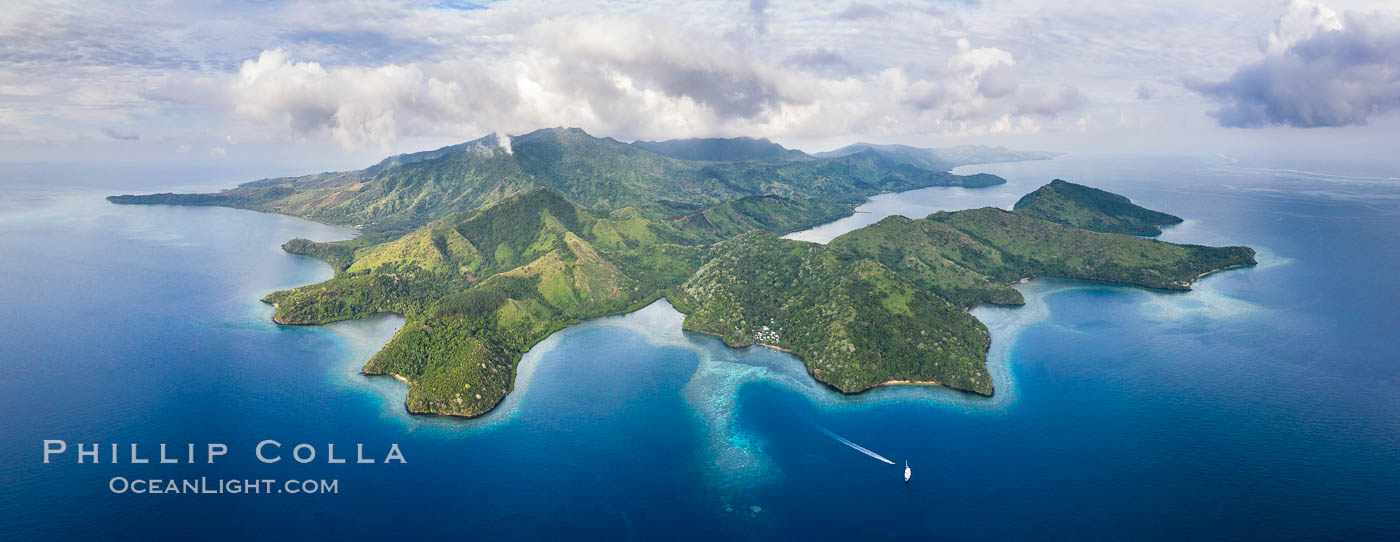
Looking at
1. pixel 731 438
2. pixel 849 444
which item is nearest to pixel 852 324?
pixel 849 444

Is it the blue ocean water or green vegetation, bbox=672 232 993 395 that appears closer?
the blue ocean water

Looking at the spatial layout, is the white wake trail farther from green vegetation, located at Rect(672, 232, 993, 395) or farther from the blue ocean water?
green vegetation, located at Rect(672, 232, 993, 395)

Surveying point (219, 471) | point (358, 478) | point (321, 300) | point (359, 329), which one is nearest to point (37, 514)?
point (219, 471)

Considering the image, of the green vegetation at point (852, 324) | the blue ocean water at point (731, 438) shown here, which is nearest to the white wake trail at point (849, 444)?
the blue ocean water at point (731, 438)

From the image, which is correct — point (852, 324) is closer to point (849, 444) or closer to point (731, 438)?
point (849, 444)

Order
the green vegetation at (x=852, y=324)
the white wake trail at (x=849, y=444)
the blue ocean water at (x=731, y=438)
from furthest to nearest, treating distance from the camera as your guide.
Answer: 1. the green vegetation at (x=852, y=324)
2. the white wake trail at (x=849, y=444)
3. the blue ocean water at (x=731, y=438)

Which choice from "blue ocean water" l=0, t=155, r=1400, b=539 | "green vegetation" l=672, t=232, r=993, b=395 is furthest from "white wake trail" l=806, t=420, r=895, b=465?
"green vegetation" l=672, t=232, r=993, b=395

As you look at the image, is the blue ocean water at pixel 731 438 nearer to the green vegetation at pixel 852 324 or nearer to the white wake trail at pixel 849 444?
the white wake trail at pixel 849 444

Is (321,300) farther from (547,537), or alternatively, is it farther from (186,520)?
(547,537)
